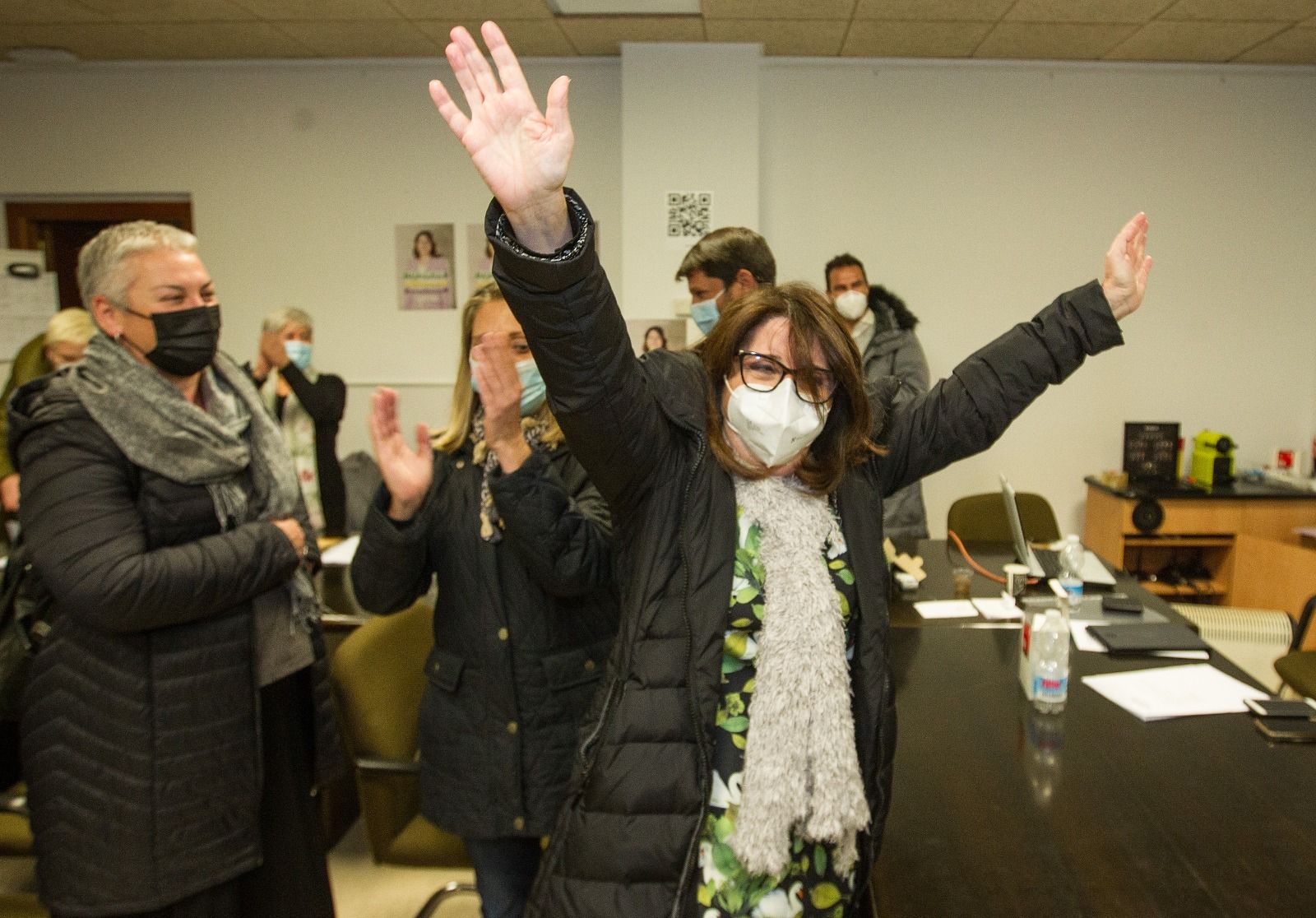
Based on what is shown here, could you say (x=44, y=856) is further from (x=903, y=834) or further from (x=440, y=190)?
(x=440, y=190)

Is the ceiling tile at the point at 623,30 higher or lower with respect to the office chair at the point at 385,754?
higher

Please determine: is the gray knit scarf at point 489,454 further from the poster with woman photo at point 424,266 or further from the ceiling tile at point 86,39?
the ceiling tile at point 86,39

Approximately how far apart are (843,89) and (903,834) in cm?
420

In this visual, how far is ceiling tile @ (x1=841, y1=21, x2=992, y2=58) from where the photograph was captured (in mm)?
4074

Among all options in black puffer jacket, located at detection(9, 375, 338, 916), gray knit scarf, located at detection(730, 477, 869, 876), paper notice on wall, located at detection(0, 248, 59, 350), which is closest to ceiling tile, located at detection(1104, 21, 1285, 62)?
Answer: gray knit scarf, located at detection(730, 477, 869, 876)

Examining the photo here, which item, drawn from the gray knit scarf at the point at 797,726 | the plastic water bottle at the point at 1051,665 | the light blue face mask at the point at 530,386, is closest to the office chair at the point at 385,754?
the light blue face mask at the point at 530,386

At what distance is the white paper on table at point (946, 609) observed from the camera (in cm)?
243

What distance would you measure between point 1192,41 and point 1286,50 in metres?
0.54

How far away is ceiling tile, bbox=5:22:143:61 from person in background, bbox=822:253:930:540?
3.47 metres

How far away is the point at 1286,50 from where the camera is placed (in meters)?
4.38

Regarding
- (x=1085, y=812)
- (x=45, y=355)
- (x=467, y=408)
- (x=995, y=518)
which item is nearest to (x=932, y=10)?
(x=995, y=518)

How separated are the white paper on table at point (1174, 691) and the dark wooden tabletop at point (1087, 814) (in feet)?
0.09

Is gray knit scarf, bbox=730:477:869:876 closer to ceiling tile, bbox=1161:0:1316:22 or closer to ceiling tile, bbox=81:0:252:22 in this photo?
ceiling tile, bbox=1161:0:1316:22

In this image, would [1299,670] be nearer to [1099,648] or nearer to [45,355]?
[1099,648]
